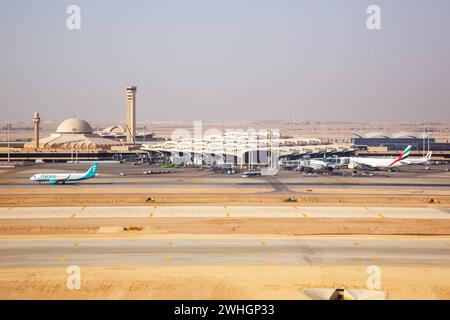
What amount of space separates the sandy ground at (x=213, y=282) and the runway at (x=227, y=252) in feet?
6.05

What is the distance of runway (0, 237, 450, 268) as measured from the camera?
149 feet

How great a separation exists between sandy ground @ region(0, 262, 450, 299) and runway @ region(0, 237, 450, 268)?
1845 millimetres

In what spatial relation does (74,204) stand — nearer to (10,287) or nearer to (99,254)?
(99,254)

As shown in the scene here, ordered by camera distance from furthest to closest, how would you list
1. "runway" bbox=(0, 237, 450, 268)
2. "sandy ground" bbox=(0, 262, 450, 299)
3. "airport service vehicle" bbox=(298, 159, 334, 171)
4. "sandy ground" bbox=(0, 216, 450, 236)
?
"airport service vehicle" bbox=(298, 159, 334, 171) → "sandy ground" bbox=(0, 216, 450, 236) → "runway" bbox=(0, 237, 450, 268) → "sandy ground" bbox=(0, 262, 450, 299)

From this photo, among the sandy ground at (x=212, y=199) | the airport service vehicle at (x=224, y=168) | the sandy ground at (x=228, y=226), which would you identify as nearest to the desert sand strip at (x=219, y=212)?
the sandy ground at (x=228, y=226)

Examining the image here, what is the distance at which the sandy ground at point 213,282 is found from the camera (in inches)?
1479

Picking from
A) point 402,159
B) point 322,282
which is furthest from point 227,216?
point 402,159

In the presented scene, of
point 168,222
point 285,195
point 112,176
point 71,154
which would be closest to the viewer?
point 168,222

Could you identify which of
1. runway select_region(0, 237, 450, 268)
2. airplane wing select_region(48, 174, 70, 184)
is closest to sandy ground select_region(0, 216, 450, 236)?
runway select_region(0, 237, 450, 268)

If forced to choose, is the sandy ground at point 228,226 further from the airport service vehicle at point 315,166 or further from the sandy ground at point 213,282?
the airport service vehicle at point 315,166

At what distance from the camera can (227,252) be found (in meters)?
48.4

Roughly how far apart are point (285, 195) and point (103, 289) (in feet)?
173

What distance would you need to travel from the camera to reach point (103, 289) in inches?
1503

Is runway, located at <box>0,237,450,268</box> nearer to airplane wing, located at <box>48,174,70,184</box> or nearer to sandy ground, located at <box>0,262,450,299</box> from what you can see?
sandy ground, located at <box>0,262,450,299</box>
